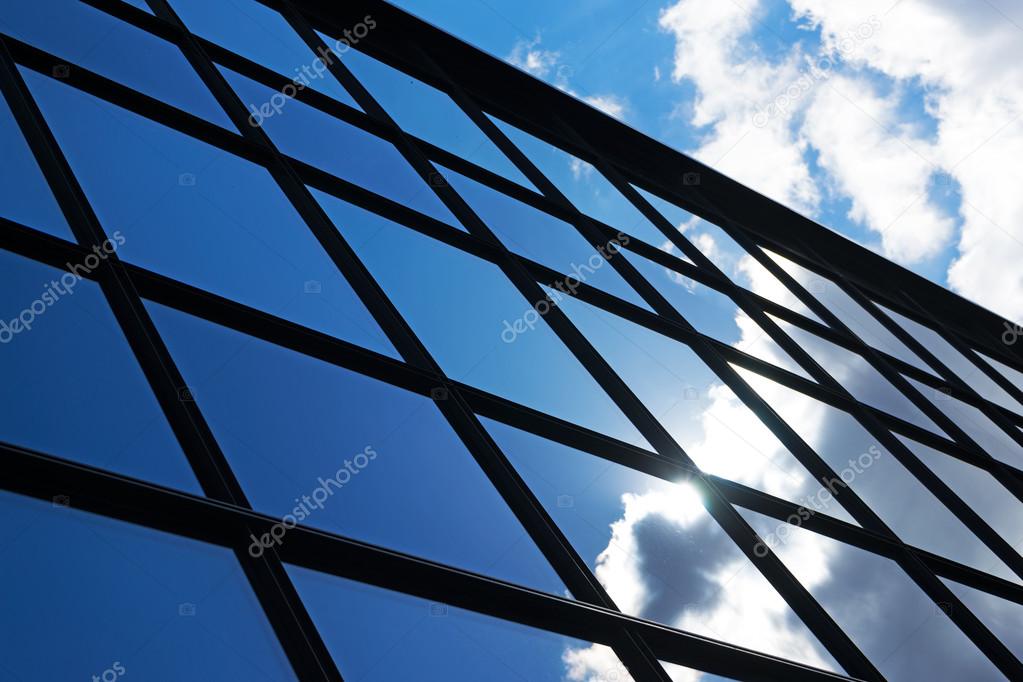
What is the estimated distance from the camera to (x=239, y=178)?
24.3ft

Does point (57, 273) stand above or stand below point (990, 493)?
above

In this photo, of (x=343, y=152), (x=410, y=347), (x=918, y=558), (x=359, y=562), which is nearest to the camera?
(x=359, y=562)

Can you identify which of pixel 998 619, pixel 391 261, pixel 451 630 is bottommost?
pixel 998 619

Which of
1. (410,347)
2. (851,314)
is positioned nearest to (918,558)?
(410,347)

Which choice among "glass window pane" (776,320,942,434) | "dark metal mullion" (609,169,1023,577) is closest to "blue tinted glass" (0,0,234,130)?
"dark metal mullion" (609,169,1023,577)

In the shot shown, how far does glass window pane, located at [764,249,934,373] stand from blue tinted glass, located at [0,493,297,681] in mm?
11543

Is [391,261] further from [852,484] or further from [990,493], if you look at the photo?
[990,493]

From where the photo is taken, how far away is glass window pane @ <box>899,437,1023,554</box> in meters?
10.1

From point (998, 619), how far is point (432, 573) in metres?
6.68

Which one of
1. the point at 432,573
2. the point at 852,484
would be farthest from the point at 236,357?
the point at 852,484

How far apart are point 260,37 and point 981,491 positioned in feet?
33.8

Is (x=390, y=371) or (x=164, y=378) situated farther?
(x=390, y=371)

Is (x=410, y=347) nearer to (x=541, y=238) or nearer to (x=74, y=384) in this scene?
(x=74, y=384)

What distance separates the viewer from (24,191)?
5.57 metres
